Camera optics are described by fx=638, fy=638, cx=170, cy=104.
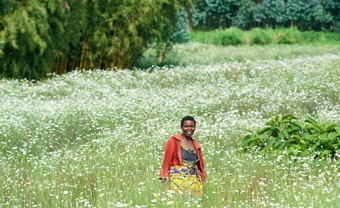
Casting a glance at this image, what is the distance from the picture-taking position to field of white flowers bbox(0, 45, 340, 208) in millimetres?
6441

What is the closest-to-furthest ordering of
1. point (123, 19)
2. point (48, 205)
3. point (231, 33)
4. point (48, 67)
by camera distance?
point (48, 205)
point (48, 67)
point (123, 19)
point (231, 33)

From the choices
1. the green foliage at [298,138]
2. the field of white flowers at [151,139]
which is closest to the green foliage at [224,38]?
the field of white flowers at [151,139]

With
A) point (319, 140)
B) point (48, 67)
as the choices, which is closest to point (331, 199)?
point (319, 140)

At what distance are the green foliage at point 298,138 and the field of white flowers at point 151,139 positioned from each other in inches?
8.3

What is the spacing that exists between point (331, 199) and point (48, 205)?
2.88 m

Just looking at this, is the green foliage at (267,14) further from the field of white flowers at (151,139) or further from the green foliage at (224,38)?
the field of white flowers at (151,139)

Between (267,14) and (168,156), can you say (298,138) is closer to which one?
(168,156)

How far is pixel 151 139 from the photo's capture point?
31.5 feet

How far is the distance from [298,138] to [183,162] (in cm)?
264

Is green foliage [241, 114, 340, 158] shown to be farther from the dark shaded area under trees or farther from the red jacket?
the dark shaded area under trees

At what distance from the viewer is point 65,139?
408 inches

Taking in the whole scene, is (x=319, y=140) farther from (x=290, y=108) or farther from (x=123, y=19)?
(x=123, y=19)

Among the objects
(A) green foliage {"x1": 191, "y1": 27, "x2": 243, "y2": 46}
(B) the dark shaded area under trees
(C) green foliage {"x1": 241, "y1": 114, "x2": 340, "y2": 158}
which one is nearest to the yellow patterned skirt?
A: (C) green foliage {"x1": 241, "y1": 114, "x2": 340, "y2": 158}

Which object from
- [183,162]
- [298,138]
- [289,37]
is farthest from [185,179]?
[289,37]
